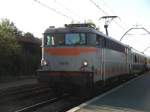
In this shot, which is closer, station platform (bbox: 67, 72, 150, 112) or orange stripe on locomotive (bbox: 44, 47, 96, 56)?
station platform (bbox: 67, 72, 150, 112)

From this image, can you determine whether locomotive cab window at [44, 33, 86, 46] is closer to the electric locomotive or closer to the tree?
the electric locomotive

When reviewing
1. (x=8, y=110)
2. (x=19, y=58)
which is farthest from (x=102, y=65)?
(x=19, y=58)

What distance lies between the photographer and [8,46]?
33.7 meters

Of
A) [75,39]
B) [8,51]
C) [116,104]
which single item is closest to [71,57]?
[75,39]

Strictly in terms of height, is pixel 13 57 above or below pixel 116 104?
above

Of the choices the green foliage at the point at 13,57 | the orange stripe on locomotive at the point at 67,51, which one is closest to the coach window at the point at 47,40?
the orange stripe on locomotive at the point at 67,51

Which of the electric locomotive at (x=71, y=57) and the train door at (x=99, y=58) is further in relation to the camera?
the train door at (x=99, y=58)

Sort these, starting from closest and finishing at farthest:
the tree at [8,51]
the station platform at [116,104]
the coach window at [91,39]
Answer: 1. the station platform at [116,104]
2. the coach window at [91,39]
3. the tree at [8,51]

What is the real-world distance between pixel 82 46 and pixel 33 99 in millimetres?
3431

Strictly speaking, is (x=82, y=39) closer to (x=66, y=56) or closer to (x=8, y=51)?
(x=66, y=56)

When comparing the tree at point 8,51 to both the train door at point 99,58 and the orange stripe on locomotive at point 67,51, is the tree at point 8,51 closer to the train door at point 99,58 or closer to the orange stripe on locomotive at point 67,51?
the train door at point 99,58

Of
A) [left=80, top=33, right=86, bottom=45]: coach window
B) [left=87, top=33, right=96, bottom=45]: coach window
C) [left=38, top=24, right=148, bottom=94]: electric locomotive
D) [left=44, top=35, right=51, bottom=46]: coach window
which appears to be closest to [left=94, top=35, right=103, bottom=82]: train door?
[left=38, top=24, right=148, bottom=94]: electric locomotive

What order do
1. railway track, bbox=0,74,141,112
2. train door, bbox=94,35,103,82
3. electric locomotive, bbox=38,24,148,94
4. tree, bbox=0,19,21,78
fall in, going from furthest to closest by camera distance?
tree, bbox=0,19,21,78
train door, bbox=94,35,103,82
electric locomotive, bbox=38,24,148,94
railway track, bbox=0,74,141,112

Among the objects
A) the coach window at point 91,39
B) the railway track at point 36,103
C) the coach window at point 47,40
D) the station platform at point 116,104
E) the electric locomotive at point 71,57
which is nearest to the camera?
the station platform at point 116,104
